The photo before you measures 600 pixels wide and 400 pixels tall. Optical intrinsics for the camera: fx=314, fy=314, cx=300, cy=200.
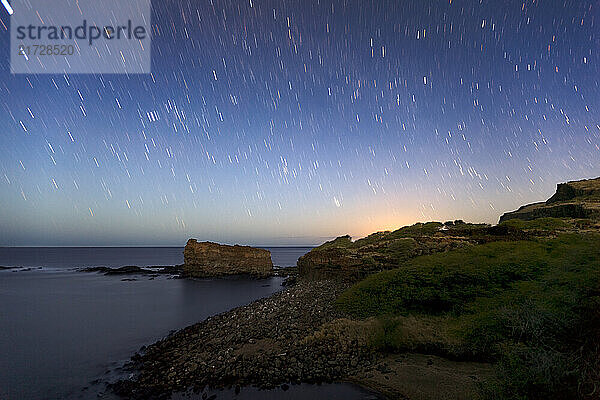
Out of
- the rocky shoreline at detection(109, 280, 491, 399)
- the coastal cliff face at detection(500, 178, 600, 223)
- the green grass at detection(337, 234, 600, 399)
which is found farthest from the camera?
the coastal cliff face at detection(500, 178, 600, 223)

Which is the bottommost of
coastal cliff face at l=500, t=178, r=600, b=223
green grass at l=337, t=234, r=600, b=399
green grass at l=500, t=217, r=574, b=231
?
green grass at l=337, t=234, r=600, b=399

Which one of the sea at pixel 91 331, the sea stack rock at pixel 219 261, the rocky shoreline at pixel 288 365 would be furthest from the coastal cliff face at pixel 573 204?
the sea stack rock at pixel 219 261

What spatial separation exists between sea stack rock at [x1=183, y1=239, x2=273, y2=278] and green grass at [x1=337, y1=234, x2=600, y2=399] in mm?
47376

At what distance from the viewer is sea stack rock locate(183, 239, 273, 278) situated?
63.2 meters

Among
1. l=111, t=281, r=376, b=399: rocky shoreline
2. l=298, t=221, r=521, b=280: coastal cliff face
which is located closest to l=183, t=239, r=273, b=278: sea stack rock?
l=298, t=221, r=521, b=280: coastal cliff face

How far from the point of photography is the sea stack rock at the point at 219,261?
63.2m

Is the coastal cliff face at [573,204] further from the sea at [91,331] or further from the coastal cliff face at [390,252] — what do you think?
the sea at [91,331]

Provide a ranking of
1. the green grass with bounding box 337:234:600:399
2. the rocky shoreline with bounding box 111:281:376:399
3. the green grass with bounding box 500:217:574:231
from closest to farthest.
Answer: the green grass with bounding box 337:234:600:399 < the rocky shoreline with bounding box 111:281:376:399 < the green grass with bounding box 500:217:574:231

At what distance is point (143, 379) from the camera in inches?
523

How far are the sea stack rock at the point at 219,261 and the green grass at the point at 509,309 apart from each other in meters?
47.4

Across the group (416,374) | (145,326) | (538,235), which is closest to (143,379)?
(416,374)

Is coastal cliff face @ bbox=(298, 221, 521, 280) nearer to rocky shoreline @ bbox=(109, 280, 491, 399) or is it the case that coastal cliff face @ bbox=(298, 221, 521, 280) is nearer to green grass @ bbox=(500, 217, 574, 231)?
green grass @ bbox=(500, 217, 574, 231)

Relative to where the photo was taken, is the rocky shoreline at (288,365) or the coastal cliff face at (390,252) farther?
the coastal cliff face at (390,252)

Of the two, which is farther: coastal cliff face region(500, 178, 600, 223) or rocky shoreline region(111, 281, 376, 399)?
coastal cliff face region(500, 178, 600, 223)
